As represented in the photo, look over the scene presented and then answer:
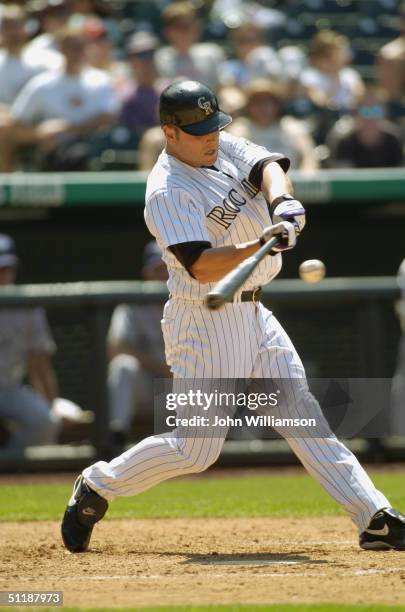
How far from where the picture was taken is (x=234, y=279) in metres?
3.92

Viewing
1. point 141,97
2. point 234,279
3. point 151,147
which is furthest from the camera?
point 141,97

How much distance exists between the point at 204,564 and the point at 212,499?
2160 millimetres

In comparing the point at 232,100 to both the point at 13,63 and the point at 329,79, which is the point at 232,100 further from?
the point at 13,63

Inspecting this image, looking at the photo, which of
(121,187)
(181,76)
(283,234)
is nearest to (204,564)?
(283,234)

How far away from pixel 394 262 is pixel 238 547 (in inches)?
201

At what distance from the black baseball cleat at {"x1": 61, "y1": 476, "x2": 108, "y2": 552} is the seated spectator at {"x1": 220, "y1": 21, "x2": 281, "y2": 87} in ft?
20.5

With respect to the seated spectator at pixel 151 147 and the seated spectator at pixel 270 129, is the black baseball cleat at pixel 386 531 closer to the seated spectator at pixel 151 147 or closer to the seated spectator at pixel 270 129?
Answer: the seated spectator at pixel 151 147

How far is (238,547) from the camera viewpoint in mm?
4844

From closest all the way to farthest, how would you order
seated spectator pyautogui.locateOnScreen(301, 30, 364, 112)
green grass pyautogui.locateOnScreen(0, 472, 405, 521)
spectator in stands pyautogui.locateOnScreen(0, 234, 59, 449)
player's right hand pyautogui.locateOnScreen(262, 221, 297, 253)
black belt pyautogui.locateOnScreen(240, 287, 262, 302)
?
player's right hand pyautogui.locateOnScreen(262, 221, 297, 253)
black belt pyautogui.locateOnScreen(240, 287, 262, 302)
green grass pyautogui.locateOnScreen(0, 472, 405, 521)
spectator in stands pyautogui.locateOnScreen(0, 234, 59, 449)
seated spectator pyautogui.locateOnScreen(301, 30, 364, 112)

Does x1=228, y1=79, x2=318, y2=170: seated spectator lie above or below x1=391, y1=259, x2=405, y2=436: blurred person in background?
above

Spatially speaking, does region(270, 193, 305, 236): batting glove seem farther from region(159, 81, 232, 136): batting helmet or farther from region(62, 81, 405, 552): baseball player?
region(159, 81, 232, 136): batting helmet

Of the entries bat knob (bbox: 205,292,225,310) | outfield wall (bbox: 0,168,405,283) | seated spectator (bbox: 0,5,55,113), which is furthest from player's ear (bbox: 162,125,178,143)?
seated spectator (bbox: 0,5,55,113)

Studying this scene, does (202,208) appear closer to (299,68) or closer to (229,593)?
(229,593)

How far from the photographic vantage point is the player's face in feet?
14.5
